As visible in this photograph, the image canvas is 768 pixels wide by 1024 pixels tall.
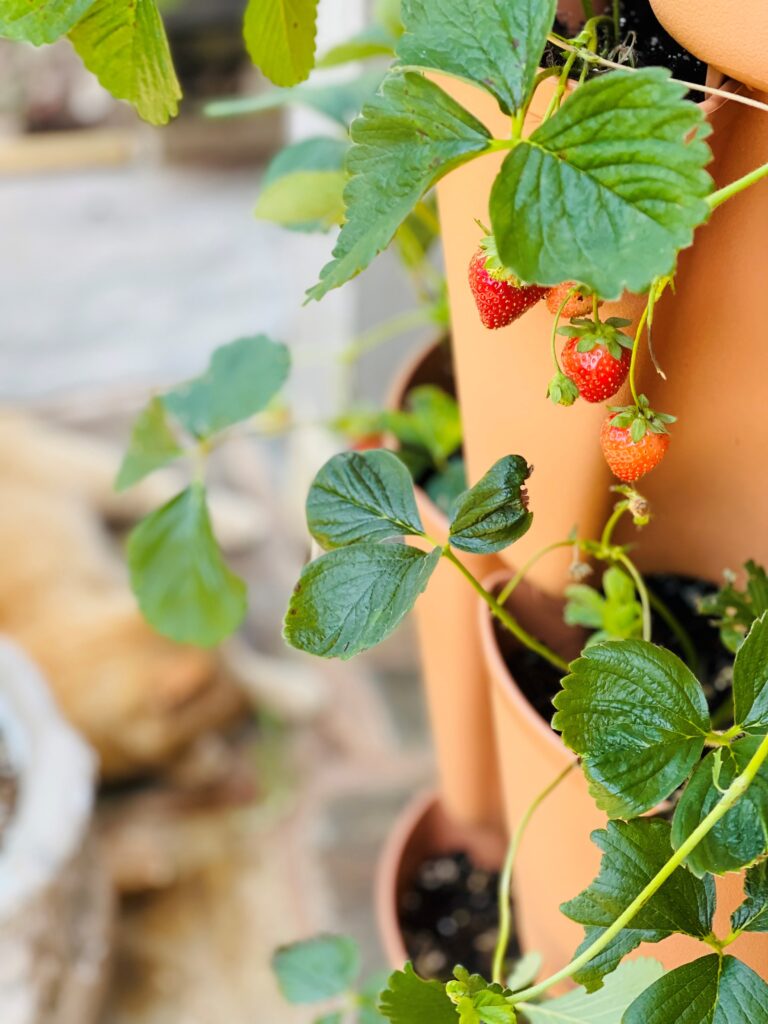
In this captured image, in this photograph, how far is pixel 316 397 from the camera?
155cm

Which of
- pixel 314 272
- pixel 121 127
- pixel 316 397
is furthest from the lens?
pixel 121 127

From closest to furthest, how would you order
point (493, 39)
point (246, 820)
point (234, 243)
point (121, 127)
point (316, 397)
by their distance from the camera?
point (493, 39) < point (246, 820) < point (316, 397) < point (234, 243) < point (121, 127)

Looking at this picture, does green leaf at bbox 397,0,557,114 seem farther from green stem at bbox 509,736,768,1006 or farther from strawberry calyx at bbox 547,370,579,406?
green stem at bbox 509,736,768,1006

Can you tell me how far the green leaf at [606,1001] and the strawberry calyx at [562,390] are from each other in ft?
0.72

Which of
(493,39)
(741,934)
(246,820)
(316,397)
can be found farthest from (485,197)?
(316,397)

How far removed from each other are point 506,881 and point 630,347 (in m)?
0.28

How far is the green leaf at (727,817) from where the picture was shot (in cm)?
41

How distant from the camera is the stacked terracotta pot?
45 cm

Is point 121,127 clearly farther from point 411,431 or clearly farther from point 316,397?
point 411,431

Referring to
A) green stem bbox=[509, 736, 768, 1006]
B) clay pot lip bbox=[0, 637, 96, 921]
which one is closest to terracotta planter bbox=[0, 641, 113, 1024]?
clay pot lip bbox=[0, 637, 96, 921]

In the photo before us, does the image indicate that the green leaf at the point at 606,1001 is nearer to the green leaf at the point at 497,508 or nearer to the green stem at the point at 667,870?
the green stem at the point at 667,870

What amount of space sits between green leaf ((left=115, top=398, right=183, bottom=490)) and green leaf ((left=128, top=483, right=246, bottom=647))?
25mm

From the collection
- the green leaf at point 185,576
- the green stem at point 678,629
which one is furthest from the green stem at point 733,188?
the green leaf at point 185,576

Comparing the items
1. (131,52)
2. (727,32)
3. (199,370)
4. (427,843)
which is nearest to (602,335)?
(727,32)
